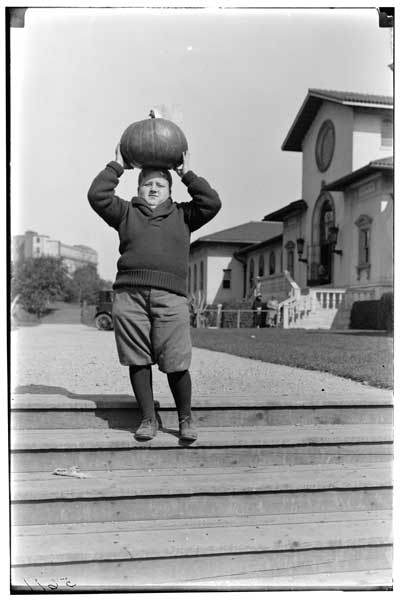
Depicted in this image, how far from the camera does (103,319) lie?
63.4 feet

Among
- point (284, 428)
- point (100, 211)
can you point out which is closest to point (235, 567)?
point (284, 428)

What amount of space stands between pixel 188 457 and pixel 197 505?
309 mm

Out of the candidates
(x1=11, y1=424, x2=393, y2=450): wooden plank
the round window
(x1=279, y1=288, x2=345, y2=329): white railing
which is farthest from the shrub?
(x1=11, y1=424, x2=393, y2=450): wooden plank

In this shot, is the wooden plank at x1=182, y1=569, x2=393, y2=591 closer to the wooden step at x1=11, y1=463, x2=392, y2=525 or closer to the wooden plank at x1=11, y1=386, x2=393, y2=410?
the wooden step at x1=11, y1=463, x2=392, y2=525

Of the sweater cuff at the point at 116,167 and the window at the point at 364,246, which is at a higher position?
the window at the point at 364,246

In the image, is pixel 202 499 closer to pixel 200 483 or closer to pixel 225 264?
pixel 200 483

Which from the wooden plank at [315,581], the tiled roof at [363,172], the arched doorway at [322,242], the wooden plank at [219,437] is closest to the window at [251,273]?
the arched doorway at [322,242]

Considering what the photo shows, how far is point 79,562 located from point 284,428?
136cm

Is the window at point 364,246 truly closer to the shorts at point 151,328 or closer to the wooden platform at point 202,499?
the wooden platform at point 202,499

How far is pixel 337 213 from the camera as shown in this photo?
24422 mm

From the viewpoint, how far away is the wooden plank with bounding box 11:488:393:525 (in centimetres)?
252

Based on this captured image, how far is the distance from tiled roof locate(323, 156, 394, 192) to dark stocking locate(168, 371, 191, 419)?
17849 millimetres

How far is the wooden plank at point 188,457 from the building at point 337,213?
596 inches

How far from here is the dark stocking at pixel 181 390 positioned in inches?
119
